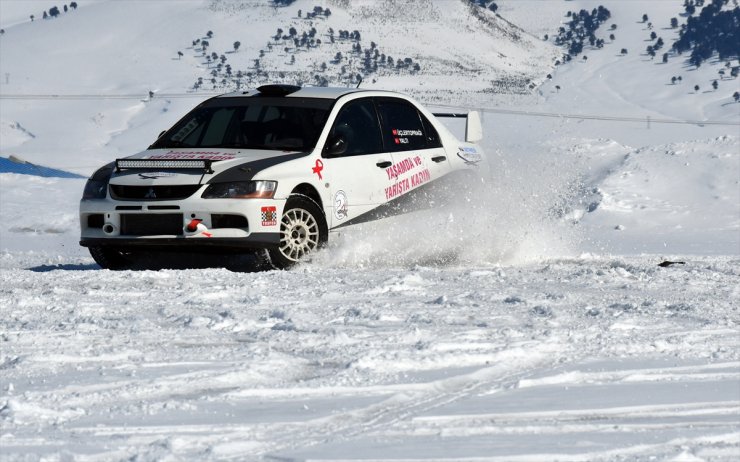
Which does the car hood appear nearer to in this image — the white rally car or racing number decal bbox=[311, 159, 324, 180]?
the white rally car

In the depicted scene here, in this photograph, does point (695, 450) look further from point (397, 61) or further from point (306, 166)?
point (397, 61)

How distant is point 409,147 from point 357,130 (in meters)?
0.57

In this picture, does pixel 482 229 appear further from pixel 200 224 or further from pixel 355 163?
pixel 200 224

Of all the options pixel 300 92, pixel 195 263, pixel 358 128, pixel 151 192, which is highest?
pixel 300 92

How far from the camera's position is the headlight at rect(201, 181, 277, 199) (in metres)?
8.38

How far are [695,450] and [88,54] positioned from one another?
121 m

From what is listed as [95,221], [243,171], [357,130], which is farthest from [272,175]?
[95,221]

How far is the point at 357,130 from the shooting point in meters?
9.45

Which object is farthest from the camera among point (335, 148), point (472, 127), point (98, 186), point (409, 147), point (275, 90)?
point (472, 127)

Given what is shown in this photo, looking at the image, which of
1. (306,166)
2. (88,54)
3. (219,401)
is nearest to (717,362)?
(219,401)

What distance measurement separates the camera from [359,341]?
5.45 m

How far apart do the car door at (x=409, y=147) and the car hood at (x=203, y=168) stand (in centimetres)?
99

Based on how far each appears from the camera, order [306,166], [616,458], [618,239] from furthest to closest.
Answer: [618,239], [306,166], [616,458]

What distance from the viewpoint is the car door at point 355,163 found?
8984 millimetres
